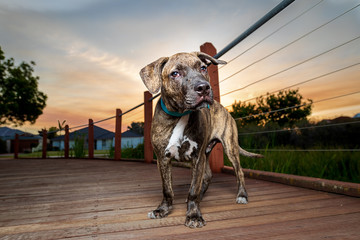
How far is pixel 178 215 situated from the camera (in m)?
1.61

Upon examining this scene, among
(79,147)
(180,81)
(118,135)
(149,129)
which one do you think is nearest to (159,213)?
(180,81)

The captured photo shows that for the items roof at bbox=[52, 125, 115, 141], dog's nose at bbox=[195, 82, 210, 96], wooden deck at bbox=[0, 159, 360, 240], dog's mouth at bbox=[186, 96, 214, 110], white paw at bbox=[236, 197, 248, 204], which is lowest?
wooden deck at bbox=[0, 159, 360, 240]

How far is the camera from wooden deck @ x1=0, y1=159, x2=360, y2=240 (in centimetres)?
126

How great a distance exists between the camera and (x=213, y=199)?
196cm

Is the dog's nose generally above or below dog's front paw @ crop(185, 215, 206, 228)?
above

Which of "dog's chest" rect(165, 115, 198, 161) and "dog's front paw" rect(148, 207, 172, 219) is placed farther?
"dog's chest" rect(165, 115, 198, 161)

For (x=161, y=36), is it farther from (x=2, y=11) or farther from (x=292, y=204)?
(x=2, y=11)

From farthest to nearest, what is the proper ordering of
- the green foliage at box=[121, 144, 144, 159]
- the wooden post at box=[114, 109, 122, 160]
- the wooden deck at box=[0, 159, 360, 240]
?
the green foliage at box=[121, 144, 144, 159] → the wooden post at box=[114, 109, 122, 160] → the wooden deck at box=[0, 159, 360, 240]

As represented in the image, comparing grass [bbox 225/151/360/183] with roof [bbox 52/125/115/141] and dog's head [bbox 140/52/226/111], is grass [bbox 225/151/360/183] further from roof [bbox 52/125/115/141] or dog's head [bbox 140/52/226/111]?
roof [bbox 52/125/115/141]

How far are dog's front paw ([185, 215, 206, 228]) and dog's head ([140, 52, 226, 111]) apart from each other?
647mm

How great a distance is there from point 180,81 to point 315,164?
9.29 feet

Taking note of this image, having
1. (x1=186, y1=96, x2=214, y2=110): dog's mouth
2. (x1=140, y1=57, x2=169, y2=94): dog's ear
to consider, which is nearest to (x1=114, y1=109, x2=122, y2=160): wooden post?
(x1=140, y1=57, x2=169, y2=94): dog's ear

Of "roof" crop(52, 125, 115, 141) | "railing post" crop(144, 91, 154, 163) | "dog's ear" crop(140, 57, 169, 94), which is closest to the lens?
"dog's ear" crop(140, 57, 169, 94)

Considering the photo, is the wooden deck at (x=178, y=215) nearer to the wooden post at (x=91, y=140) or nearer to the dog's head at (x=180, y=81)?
the dog's head at (x=180, y=81)
